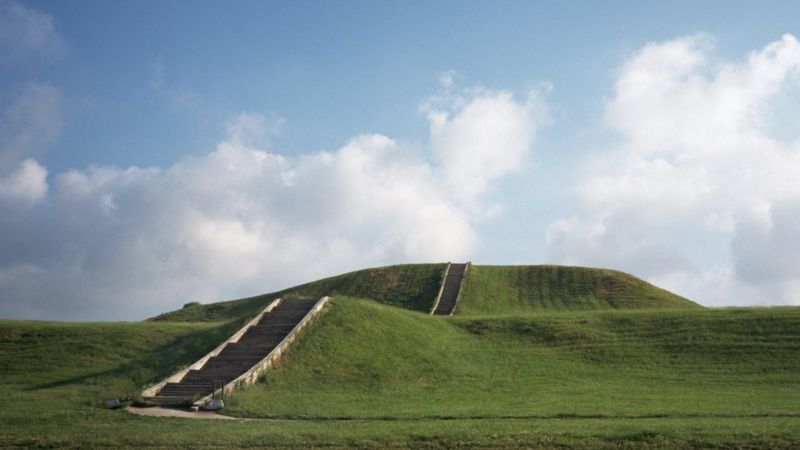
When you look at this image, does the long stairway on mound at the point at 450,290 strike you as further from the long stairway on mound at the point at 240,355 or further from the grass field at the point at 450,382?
the long stairway on mound at the point at 240,355

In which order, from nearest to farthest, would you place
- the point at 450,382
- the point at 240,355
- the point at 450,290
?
1. the point at 450,382
2. the point at 240,355
3. the point at 450,290

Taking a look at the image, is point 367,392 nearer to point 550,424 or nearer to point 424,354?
point 424,354

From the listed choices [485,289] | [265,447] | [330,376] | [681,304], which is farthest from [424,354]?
[681,304]

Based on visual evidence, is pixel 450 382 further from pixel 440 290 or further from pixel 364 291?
pixel 364 291

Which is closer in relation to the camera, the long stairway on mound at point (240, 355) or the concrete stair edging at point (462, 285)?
the long stairway on mound at point (240, 355)

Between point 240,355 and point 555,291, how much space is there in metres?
34.2

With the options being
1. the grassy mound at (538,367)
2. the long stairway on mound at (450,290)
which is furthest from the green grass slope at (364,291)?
the grassy mound at (538,367)

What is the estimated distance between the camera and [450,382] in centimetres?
3147

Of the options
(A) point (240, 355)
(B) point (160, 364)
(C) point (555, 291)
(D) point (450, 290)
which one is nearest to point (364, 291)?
(D) point (450, 290)

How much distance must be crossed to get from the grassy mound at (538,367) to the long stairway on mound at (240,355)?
58.7 inches

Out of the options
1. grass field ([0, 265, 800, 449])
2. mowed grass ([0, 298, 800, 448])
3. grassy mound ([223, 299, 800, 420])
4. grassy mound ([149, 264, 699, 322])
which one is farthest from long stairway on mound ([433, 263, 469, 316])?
mowed grass ([0, 298, 800, 448])

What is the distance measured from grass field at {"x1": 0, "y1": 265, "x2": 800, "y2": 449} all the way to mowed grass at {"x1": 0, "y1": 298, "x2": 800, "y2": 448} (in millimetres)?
91

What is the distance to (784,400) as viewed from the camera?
87.7 ft

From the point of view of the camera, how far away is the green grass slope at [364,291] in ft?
197
